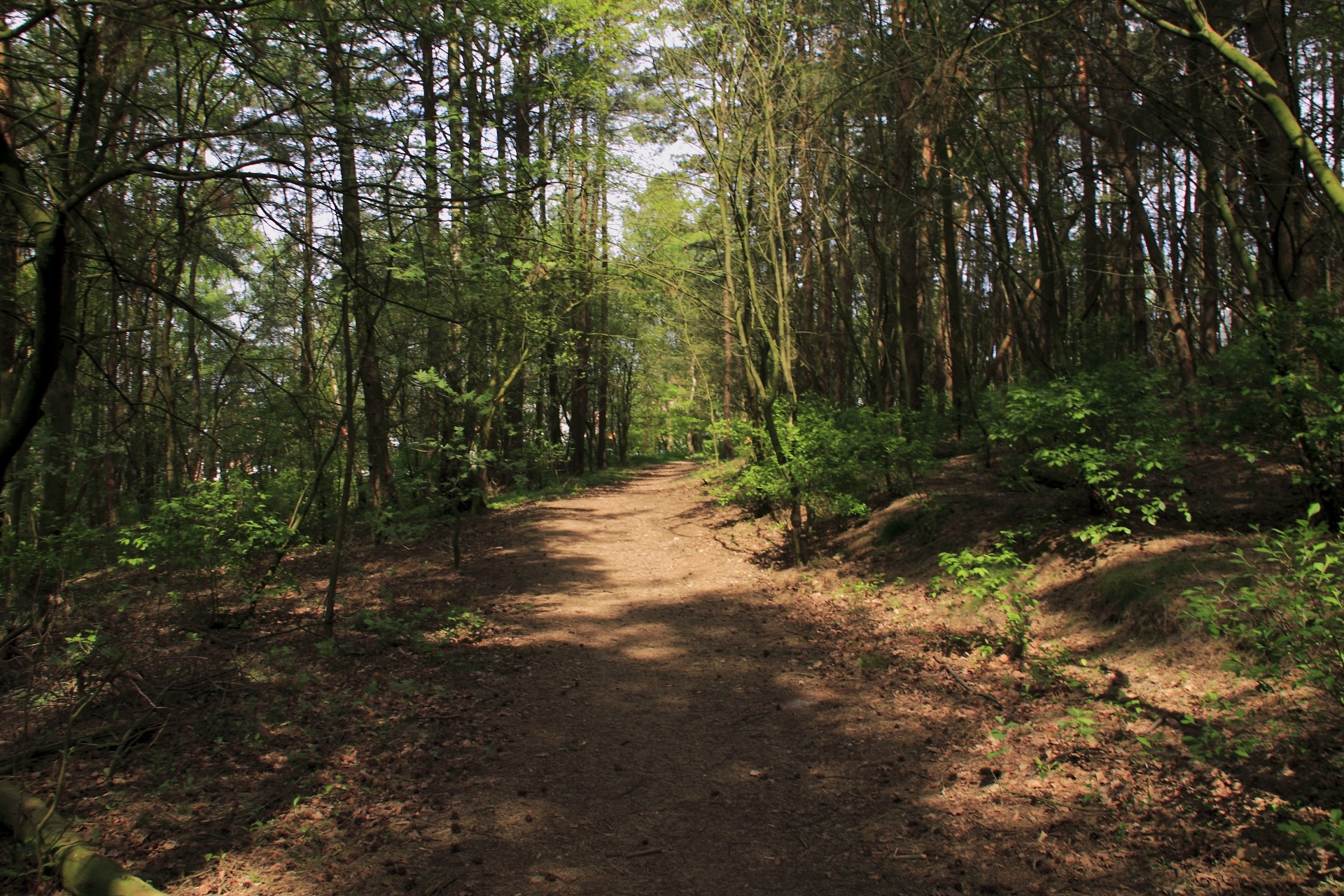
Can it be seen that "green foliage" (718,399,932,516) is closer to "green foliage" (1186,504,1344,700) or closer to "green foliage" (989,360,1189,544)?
"green foliage" (989,360,1189,544)

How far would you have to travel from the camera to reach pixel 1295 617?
3.42 meters

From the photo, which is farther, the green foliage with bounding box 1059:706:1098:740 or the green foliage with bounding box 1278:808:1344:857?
the green foliage with bounding box 1059:706:1098:740

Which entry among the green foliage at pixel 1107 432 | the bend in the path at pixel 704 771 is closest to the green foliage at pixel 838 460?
the bend in the path at pixel 704 771

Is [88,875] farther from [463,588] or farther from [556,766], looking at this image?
[463,588]

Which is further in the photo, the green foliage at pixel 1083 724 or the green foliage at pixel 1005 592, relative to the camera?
the green foliage at pixel 1005 592

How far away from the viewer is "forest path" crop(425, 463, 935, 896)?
330 centimetres

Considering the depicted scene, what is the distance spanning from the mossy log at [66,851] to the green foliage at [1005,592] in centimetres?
517

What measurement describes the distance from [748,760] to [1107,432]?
4.06 meters

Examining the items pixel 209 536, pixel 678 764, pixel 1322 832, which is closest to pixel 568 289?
pixel 209 536

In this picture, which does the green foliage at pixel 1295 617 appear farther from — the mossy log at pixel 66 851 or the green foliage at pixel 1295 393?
the mossy log at pixel 66 851

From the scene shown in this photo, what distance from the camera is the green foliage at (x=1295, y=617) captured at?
120 inches

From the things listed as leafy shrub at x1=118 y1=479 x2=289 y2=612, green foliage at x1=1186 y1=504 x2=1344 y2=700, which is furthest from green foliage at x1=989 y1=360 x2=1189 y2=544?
leafy shrub at x1=118 y1=479 x2=289 y2=612

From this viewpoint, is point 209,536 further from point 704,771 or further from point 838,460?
point 838,460

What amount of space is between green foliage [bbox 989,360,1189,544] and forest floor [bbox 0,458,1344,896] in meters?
0.47
